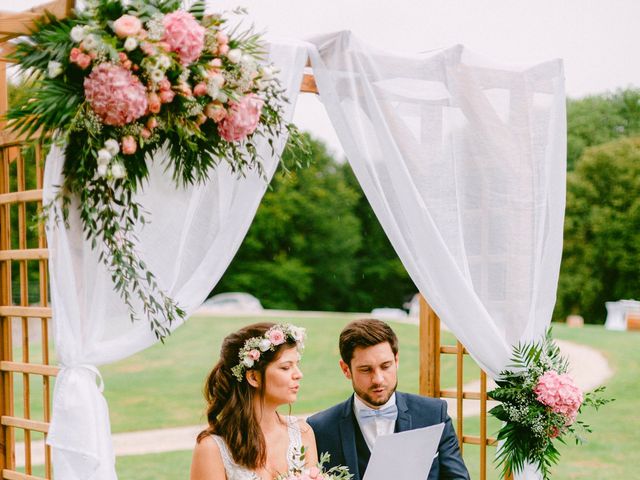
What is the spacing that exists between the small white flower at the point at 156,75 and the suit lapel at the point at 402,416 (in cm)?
159

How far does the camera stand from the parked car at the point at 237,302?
23.9m

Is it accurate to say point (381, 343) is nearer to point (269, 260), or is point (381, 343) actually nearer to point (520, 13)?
point (269, 260)

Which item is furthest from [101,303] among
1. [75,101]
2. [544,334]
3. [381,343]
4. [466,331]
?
[544,334]

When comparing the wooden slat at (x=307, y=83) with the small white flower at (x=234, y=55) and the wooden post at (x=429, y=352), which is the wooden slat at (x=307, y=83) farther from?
the wooden post at (x=429, y=352)

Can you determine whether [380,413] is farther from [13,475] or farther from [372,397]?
[13,475]

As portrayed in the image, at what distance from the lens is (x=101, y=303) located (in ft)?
9.64

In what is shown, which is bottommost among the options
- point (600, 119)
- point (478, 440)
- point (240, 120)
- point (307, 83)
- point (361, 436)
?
point (478, 440)

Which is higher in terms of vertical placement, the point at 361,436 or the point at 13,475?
the point at 361,436

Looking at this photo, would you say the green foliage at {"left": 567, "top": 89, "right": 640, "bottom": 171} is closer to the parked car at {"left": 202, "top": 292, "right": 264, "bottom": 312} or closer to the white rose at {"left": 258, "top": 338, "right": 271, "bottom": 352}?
the parked car at {"left": 202, "top": 292, "right": 264, "bottom": 312}

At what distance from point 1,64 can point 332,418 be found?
185cm

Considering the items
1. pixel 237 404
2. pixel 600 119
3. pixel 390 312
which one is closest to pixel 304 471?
pixel 237 404

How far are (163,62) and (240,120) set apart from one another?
357 mm

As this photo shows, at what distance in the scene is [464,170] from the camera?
12.1 ft

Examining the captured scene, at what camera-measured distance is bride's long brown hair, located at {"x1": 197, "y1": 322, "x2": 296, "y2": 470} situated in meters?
3.03
